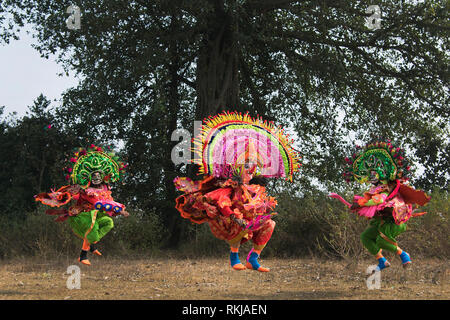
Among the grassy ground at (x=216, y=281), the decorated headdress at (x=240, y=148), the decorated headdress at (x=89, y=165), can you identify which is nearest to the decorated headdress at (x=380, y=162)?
the decorated headdress at (x=240, y=148)

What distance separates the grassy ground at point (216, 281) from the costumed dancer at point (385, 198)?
2.26 feet

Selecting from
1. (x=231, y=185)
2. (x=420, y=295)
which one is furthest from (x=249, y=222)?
(x=420, y=295)

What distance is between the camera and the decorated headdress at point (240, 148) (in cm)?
703

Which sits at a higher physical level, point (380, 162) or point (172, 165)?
point (172, 165)

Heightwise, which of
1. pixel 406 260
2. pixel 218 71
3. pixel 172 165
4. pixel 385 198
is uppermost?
pixel 218 71

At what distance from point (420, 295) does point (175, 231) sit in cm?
876

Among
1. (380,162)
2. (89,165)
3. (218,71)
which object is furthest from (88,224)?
(218,71)

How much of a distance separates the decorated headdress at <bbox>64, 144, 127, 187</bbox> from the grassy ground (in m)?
1.62

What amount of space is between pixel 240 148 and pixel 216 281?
269 cm

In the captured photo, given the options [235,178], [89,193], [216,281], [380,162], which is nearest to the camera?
[235,178]

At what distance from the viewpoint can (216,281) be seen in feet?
28.8

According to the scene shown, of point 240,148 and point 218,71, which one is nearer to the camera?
point 240,148

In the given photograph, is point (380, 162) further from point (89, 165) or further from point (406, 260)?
point (89, 165)

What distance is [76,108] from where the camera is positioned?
1409 cm
